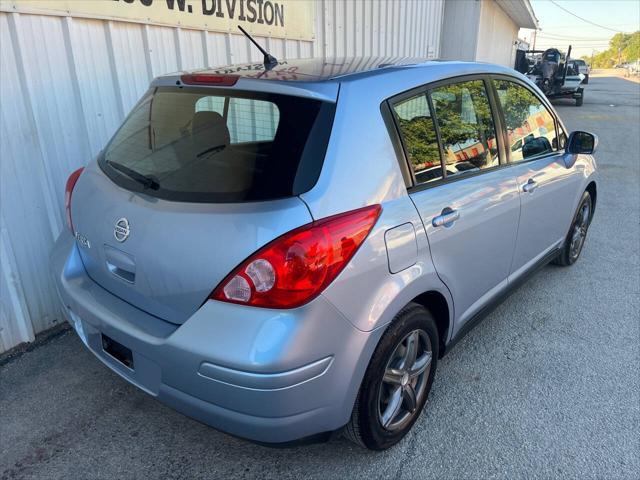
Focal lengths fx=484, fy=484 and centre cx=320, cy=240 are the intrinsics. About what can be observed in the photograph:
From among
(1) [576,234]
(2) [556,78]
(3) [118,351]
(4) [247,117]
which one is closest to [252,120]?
(4) [247,117]

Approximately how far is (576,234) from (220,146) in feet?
11.5

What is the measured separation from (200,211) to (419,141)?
107 centimetres

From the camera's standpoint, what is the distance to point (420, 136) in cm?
226

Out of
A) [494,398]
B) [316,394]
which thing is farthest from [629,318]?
[316,394]

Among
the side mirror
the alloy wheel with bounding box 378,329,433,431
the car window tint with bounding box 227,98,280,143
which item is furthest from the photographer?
the side mirror

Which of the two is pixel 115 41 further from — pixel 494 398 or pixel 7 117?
pixel 494 398

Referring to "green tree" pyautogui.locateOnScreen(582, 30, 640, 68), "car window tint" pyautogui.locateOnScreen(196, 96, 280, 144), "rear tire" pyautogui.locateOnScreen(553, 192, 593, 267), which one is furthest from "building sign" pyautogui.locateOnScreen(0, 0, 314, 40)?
"green tree" pyautogui.locateOnScreen(582, 30, 640, 68)

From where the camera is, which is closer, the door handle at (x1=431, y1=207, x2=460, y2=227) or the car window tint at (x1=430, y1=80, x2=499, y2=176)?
the door handle at (x1=431, y1=207, x2=460, y2=227)

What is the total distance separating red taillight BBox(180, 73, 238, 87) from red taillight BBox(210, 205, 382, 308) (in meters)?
0.82

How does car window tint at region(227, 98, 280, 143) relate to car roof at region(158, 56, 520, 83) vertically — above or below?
below

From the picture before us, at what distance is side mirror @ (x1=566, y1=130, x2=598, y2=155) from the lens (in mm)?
3584

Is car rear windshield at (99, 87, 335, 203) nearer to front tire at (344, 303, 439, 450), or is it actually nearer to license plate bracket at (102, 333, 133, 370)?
license plate bracket at (102, 333, 133, 370)

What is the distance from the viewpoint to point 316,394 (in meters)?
1.77

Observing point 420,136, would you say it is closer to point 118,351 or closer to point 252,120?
point 252,120
